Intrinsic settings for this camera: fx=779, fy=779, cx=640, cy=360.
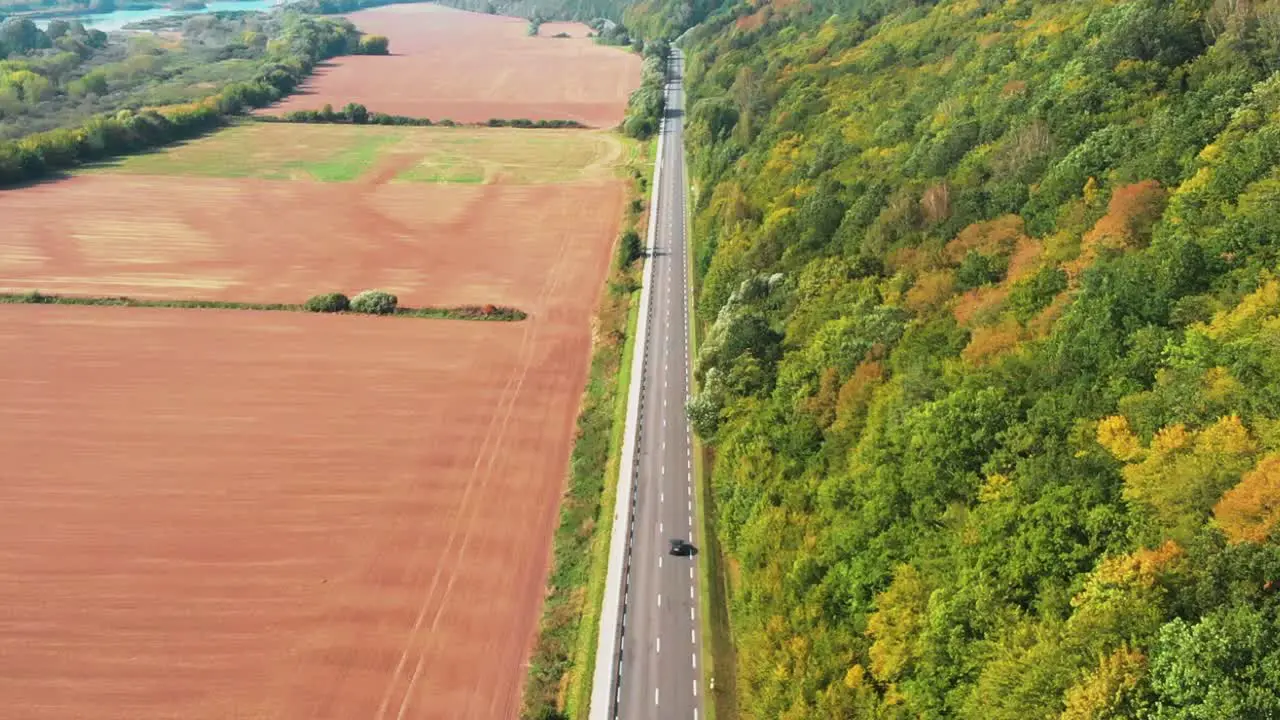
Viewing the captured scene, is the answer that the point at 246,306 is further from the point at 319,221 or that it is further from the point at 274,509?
the point at 274,509

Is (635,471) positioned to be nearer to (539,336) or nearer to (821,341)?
(821,341)

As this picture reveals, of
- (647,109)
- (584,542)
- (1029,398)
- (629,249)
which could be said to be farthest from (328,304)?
(647,109)

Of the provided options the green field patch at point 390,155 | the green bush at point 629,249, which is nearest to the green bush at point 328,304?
the green bush at point 629,249

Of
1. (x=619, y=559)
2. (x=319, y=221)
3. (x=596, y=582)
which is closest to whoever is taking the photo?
(x=596, y=582)

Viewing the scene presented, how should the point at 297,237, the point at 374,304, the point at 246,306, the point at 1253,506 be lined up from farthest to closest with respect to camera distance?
the point at 297,237 < the point at 246,306 < the point at 374,304 < the point at 1253,506

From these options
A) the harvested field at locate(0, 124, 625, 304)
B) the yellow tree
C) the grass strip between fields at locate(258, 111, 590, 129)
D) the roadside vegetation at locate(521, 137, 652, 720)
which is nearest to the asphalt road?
the roadside vegetation at locate(521, 137, 652, 720)

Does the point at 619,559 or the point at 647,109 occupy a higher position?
the point at 647,109
